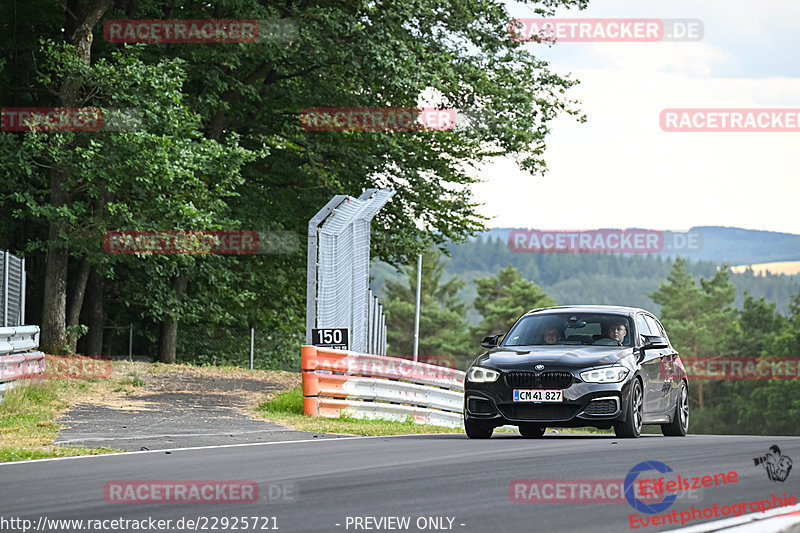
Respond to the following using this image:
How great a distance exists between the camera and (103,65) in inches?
984

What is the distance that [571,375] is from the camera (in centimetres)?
1315

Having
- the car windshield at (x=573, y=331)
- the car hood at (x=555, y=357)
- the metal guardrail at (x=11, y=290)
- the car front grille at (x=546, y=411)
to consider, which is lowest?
the car front grille at (x=546, y=411)

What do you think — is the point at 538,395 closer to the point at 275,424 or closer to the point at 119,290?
the point at 275,424

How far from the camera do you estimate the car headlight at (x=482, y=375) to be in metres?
13.4

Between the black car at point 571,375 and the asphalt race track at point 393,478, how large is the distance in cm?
36

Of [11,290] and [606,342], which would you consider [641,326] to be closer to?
[606,342]

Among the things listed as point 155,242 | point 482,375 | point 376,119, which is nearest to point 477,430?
point 482,375

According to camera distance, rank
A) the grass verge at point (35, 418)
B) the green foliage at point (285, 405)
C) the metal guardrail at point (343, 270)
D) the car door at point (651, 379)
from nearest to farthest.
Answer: the grass verge at point (35, 418)
the car door at point (651, 379)
the green foliage at point (285, 405)
the metal guardrail at point (343, 270)

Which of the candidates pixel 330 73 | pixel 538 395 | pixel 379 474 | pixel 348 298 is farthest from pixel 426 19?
pixel 379 474

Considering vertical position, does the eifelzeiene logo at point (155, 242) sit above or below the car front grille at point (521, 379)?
above

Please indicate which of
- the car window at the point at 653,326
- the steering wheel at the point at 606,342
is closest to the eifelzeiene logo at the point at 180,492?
the steering wheel at the point at 606,342

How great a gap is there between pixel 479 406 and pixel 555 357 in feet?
3.38

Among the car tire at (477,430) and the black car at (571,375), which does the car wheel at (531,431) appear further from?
the car tire at (477,430)

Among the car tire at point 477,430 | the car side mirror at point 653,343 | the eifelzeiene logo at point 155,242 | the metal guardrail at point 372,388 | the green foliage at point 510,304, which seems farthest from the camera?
the green foliage at point 510,304
